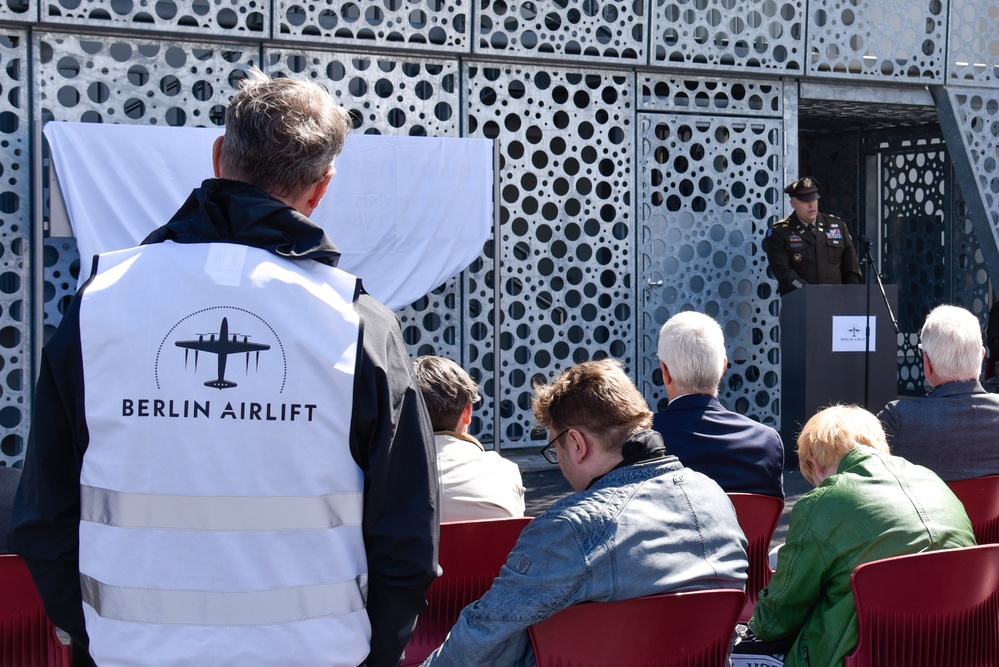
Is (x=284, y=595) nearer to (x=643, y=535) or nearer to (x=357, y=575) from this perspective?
(x=357, y=575)

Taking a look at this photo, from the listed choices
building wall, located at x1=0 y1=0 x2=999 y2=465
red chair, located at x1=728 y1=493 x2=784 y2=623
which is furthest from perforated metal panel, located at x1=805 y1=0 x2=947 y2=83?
red chair, located at x1=728 y1=493 x2=784 y2=623

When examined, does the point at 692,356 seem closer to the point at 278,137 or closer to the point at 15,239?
the point at 278,137

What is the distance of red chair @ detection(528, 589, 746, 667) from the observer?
193cm

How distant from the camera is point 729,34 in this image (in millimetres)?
8141

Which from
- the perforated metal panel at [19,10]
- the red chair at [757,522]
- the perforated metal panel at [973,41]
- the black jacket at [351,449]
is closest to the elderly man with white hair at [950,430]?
the red chair at [757,522]

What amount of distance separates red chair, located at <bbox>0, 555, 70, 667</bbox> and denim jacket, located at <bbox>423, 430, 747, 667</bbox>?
2.94ft

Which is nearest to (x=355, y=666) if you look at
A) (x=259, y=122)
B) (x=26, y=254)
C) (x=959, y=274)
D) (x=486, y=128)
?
(x=259, y=122)

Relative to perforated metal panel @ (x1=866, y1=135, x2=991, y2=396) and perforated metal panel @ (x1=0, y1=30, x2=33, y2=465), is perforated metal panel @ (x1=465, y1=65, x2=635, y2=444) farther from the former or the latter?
perforated metal panel @ (x1=866, y1=135, x2=991, y2=396)

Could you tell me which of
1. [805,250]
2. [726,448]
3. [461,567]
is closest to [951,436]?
[726,448]

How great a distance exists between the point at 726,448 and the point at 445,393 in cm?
78

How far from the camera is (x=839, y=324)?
23.1 ft

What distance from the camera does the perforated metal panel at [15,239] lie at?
6484 mm

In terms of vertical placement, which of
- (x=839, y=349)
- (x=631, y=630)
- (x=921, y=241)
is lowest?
(x=839, y=349)

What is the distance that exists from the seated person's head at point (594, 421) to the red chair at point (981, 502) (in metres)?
1.37
